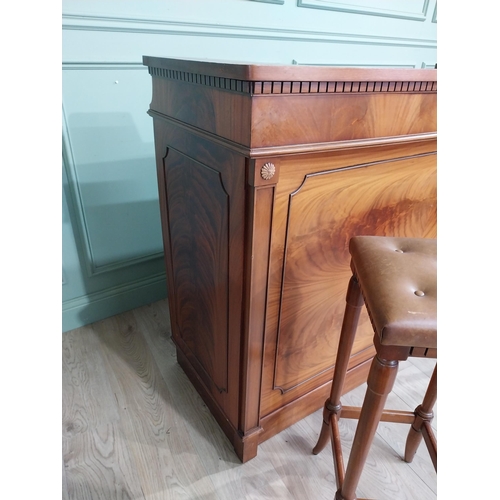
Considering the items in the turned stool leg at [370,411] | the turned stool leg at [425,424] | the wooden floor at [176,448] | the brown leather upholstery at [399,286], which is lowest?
the wooden floor at [176,448]

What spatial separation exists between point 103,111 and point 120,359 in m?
0.95

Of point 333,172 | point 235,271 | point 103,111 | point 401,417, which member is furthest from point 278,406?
point 103,111

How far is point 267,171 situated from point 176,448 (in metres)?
0.92

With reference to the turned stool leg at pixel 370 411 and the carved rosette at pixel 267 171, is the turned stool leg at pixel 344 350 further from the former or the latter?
the carved rosette at pixel 267 171

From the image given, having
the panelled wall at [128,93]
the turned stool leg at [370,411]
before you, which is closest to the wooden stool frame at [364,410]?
the turned stool leg at [370,411]

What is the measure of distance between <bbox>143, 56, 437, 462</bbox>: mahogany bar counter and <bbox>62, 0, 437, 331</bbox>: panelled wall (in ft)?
1.47

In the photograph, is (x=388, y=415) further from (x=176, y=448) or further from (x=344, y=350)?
(x=176, y=448)

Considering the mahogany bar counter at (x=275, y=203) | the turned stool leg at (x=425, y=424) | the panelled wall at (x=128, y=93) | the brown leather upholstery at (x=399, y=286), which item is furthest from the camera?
the panelled wall at (x=128, y=93)

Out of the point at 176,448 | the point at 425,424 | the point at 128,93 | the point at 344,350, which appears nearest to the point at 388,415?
the point at 425,424

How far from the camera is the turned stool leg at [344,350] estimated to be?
35.9 inches

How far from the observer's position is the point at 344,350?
0.99 metres

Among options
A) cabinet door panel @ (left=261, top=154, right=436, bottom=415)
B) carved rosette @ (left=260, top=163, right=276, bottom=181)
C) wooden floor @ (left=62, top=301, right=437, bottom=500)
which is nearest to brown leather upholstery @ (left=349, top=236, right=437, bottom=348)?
cabinet door panel @ (left=261, top=154, right=436, bottom=415)

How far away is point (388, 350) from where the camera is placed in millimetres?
672

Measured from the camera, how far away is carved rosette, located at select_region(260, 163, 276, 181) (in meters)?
0.75
